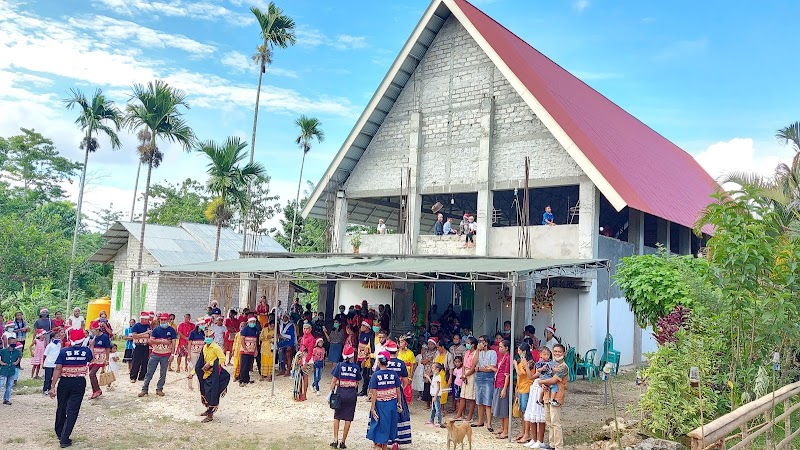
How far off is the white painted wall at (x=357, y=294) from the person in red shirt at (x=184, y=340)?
6.41 metres

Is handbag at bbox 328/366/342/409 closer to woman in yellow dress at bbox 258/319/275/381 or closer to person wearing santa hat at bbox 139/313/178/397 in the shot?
person wearing santa hat at bbox 139/313/178/397

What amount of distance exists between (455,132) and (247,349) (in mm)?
8245

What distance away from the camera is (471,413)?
1072cm

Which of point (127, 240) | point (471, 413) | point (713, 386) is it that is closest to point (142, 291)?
point (127, 240)

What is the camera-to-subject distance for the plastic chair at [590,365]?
15086mm

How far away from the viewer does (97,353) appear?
39.7ft

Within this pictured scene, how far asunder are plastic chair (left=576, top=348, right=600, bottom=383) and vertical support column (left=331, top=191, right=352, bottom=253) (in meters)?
7.82

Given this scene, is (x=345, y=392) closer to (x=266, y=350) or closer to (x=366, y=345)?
(x=366, y=345)

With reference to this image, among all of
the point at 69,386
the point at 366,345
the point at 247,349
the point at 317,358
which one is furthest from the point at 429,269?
the point at 69,386

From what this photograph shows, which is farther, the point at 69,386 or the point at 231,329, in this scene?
the point at 231,329

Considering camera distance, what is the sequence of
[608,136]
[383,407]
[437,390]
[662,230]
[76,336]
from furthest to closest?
[662,230] → [608,136] → [76,336] → [437,390] → [383,407]

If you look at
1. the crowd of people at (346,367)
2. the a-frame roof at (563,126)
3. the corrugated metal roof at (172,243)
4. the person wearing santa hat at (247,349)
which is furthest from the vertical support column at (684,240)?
the corrugated metal roof at (172,243)

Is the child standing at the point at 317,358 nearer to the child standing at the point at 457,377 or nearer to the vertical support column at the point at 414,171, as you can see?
the child standing at the point at 457,377

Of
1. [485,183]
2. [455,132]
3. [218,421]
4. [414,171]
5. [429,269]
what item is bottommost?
[218,421]
